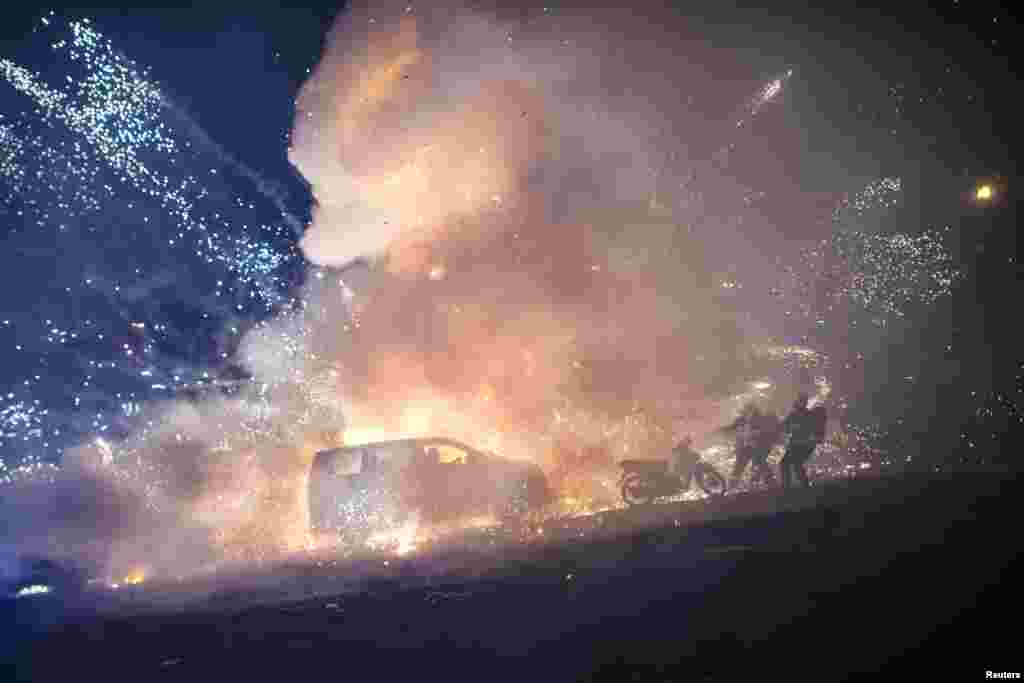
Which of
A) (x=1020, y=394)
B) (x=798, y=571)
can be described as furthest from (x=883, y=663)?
(x=1020, y=394)

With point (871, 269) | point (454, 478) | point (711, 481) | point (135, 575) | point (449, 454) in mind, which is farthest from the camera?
point (871, 269)

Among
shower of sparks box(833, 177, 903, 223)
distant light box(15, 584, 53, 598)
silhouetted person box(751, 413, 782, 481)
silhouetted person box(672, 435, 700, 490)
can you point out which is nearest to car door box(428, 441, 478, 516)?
silhouetted person box(672, 435, 700, 490)

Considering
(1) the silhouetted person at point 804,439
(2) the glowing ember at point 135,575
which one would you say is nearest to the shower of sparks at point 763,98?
(1) the silhouetted person at point 804,439

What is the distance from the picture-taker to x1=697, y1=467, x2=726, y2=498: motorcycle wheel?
34.1 feet

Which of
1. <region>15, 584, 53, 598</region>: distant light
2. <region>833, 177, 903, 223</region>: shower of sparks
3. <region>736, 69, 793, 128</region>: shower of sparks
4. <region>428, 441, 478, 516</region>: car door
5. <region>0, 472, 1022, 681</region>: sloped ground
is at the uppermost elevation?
<region>736, 69, 793, 128</region>: shower of sparks

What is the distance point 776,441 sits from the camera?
10.0 m

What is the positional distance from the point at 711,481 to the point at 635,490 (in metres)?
1.51

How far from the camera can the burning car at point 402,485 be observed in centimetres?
964

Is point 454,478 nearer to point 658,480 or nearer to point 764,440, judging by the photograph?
point 658,480

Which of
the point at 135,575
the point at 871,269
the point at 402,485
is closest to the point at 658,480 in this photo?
the point at 402,485

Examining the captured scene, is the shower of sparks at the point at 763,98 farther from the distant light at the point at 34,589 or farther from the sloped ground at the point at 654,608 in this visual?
the distant light at the point at 34,589

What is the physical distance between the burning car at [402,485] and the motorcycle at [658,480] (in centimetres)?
197

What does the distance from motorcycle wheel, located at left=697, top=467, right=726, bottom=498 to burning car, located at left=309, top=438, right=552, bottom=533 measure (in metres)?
3.24

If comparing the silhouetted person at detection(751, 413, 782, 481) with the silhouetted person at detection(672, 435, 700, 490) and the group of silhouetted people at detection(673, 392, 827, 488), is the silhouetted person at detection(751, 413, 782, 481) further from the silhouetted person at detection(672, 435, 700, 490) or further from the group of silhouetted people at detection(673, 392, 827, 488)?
the silhouetted person at detection(672, 435, 700, 490)
